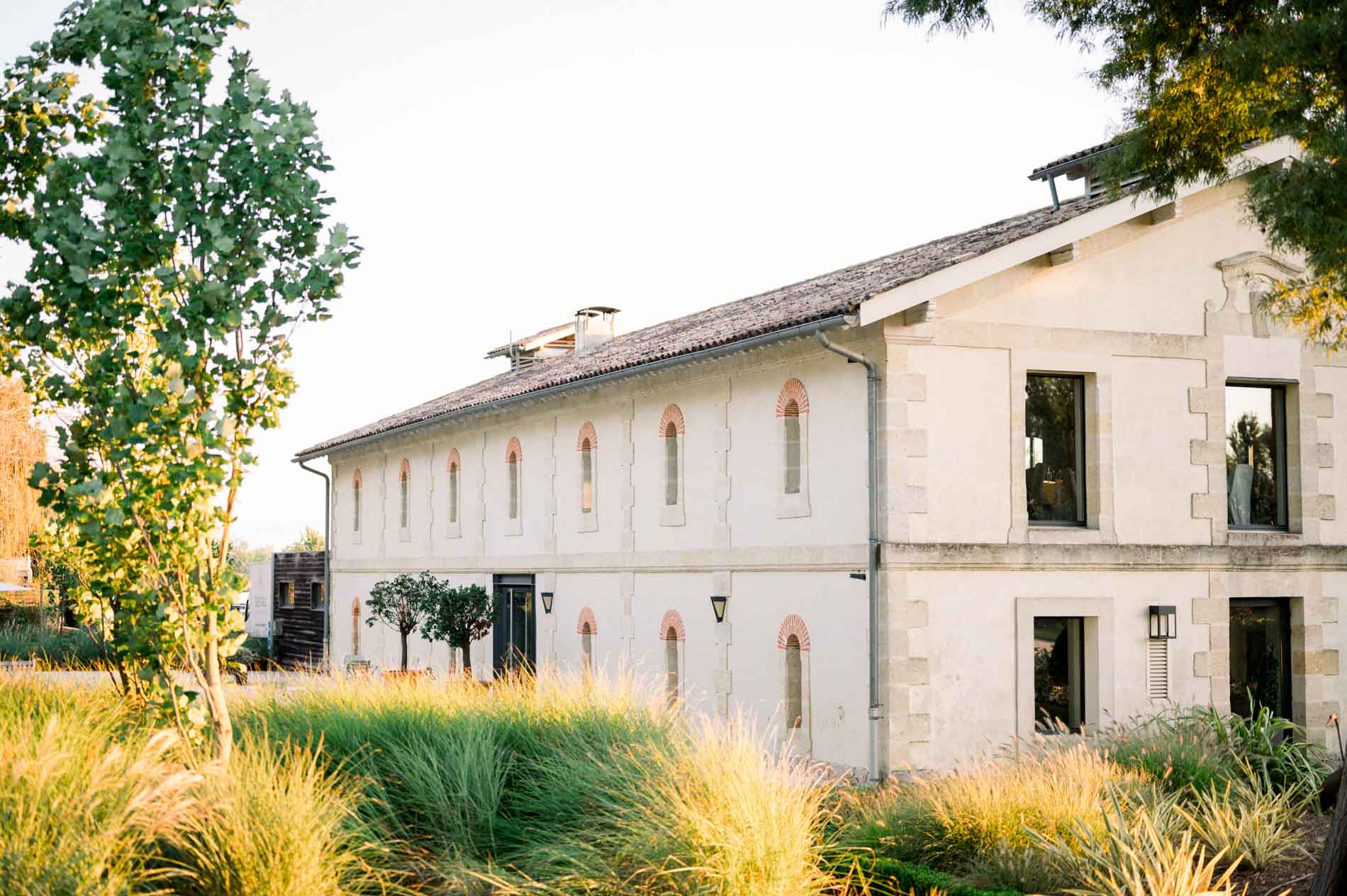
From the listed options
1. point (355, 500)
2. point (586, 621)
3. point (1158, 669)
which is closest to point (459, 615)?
point (586, 621)

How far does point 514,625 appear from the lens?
2756 centimetres

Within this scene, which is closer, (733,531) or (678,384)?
(733,531)

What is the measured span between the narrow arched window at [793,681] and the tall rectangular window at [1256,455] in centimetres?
579

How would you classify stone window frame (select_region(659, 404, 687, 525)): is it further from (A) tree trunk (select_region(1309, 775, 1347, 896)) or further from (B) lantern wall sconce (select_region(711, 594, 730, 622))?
(A) tree trunk (select_region(1309, 775, 1347, 896))

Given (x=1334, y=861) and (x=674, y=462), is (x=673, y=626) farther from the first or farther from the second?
(x=1334, y=861)

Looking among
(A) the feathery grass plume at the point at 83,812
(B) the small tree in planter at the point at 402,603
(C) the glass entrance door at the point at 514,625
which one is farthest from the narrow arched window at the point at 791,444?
(A) the feathery grass plume at the point at 83,812

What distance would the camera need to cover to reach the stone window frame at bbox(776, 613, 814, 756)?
60.8 feet

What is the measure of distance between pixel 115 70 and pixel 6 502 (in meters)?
34.4

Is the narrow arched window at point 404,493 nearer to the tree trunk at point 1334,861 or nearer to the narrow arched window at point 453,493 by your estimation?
the narrow arched window at point 453,493

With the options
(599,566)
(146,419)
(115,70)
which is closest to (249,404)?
(146,419)

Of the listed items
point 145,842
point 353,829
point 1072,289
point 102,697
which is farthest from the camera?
point 1072,289

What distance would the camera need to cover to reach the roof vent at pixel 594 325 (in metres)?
35.4

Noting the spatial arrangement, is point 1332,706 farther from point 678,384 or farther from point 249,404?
point 249,404

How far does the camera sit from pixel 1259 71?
34.8ft
